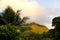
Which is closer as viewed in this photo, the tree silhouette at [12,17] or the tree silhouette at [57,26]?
the tree silhouette at [57,26]

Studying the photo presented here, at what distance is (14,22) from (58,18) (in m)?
10.6

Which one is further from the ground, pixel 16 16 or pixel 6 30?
pixel 16 16

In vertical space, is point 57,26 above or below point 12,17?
below

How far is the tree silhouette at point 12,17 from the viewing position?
39.8 meters

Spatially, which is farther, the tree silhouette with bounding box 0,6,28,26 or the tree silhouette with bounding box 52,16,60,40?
the tree silhouette with bounding box 0,6,28,26

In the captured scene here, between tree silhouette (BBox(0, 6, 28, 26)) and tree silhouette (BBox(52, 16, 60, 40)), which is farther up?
tree silhouette (BBox(0, 6, 28, 26))

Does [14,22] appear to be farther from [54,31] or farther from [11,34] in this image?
[54,31]

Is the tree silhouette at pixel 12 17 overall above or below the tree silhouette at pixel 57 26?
above

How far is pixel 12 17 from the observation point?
40.0 m

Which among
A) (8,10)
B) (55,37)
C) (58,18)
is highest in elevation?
(8,10)

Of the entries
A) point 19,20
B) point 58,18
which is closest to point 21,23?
point 19,20

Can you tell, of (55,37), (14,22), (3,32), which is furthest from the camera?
(14,22)

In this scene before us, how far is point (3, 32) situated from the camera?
32312mm

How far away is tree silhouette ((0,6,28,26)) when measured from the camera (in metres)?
39.8
